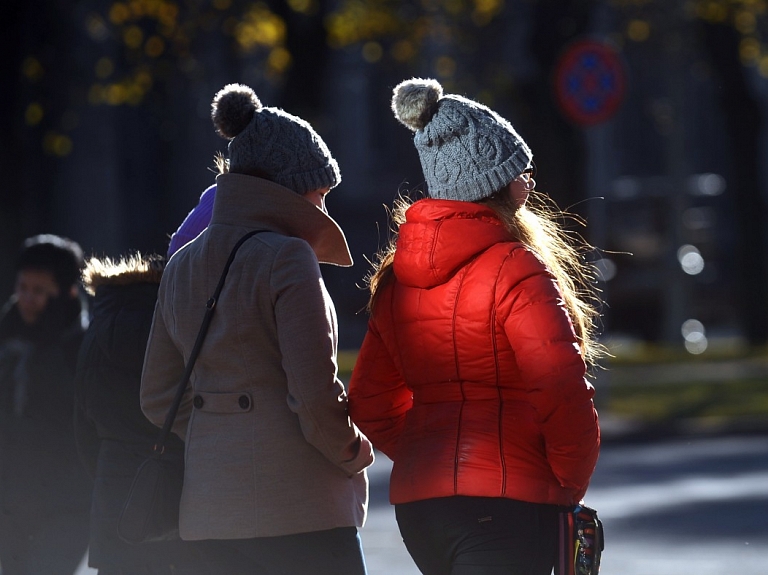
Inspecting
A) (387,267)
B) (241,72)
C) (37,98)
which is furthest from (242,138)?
(241,72)

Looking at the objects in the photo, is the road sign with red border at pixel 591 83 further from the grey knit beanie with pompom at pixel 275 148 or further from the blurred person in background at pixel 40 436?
the grey knit beanie with pompom at pixel 275 148

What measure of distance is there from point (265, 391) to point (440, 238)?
55 centimetres

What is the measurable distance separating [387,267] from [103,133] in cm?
2984

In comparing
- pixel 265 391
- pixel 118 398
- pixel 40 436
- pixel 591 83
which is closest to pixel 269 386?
pixel 265 391

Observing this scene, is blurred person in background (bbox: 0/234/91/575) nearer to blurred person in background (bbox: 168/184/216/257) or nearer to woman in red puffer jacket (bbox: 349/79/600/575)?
blurred person in background (bbox: 168/184/216/257)

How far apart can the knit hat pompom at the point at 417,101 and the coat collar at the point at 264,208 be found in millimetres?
316

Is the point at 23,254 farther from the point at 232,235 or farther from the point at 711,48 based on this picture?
the point at 711,48

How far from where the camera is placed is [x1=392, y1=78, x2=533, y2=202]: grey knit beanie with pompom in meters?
3.49

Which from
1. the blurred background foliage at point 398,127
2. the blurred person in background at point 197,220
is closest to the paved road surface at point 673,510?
the blurred background foliage at point 398,127

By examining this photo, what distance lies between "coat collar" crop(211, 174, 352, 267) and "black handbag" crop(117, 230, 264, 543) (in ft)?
0.19

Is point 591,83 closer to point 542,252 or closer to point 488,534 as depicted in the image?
point 542,252

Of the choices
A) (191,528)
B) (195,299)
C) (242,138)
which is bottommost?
(191,528)

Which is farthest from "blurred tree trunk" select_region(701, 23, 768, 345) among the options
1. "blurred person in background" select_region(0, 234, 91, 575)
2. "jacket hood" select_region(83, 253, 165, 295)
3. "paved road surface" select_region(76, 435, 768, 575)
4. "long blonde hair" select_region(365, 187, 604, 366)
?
"long blonde hair" select_region(365, 187, 604, 366)

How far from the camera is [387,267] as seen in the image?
11.9 feet
